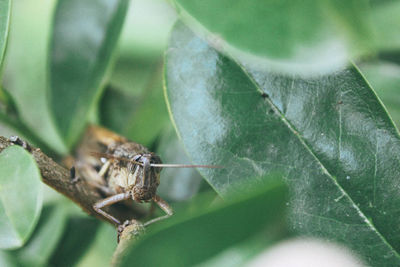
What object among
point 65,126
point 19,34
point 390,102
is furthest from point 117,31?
point 390,102

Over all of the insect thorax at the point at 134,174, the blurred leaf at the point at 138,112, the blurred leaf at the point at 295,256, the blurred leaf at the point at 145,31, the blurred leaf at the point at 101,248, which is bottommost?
the blurred leaf at the point at 101,248

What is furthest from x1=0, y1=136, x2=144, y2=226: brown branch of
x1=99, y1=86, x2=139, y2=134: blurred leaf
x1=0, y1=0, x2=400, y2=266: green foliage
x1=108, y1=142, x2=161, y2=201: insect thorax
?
x1=99, y1=86, x2=139, y2=134: blurred leaf

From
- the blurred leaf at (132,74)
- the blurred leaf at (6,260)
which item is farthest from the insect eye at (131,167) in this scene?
the blurred leaf at (132,74)

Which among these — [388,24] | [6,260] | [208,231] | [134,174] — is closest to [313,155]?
[208,231]

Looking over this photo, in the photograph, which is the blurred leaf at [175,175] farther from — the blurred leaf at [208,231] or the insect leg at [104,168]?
the blurred leaf at [208,231]

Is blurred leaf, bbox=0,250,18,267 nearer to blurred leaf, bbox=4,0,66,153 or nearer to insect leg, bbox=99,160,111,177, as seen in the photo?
insect leg, bbox=99,160,111,177

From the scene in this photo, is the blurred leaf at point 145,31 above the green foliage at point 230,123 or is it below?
above

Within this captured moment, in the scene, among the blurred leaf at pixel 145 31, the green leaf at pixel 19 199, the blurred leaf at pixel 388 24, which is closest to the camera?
the green leaf at pixel 19 199

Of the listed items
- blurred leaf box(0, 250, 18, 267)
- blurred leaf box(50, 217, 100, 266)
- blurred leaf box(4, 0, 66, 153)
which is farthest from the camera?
blurred leaf box(4, 0, 66, 153)
